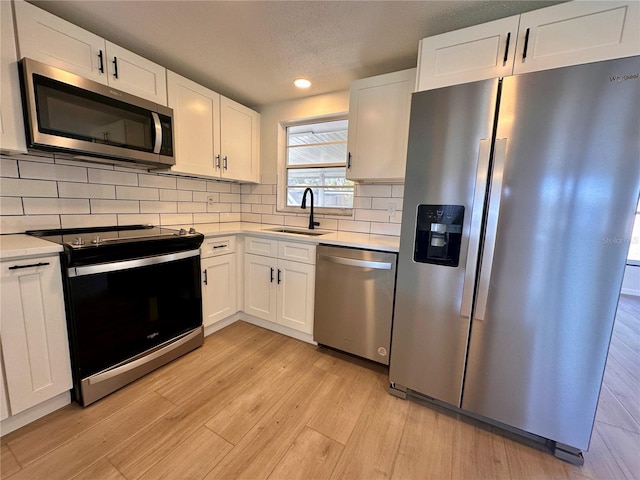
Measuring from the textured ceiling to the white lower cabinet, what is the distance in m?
1.44

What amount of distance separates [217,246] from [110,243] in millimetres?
864

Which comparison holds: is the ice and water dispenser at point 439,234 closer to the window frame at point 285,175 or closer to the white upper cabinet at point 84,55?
the window frame at point 285,175

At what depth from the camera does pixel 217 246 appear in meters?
2.27

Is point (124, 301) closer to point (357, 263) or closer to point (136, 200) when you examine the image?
point (136, 200)

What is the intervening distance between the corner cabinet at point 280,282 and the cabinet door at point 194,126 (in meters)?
0.79

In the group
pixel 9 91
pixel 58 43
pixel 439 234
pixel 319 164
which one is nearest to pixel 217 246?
pixel 319 164

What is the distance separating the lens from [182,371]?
6.04ft

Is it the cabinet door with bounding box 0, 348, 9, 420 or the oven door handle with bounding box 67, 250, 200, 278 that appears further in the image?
the oven door handle with bounding box 67, 250, 200, 278

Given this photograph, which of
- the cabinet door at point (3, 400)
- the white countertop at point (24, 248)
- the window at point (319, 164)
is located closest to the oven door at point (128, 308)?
the white countertop at point (24, 248)

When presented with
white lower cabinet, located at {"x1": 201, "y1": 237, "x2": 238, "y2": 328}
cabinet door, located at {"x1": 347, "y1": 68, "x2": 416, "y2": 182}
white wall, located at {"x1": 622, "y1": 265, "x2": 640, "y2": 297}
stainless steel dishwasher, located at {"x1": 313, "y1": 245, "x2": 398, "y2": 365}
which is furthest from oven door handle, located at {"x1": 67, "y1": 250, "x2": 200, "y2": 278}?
white wall, located at {"x1": 622, "y1": 265, "x2": 640, "y2": 297}

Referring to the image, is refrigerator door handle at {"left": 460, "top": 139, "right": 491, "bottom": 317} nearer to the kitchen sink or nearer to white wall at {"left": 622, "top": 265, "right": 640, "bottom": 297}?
the kitchen sink

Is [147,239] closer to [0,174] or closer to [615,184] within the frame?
[0,174]

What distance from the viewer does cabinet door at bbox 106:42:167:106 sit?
1674mm

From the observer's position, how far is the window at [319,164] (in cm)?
262
